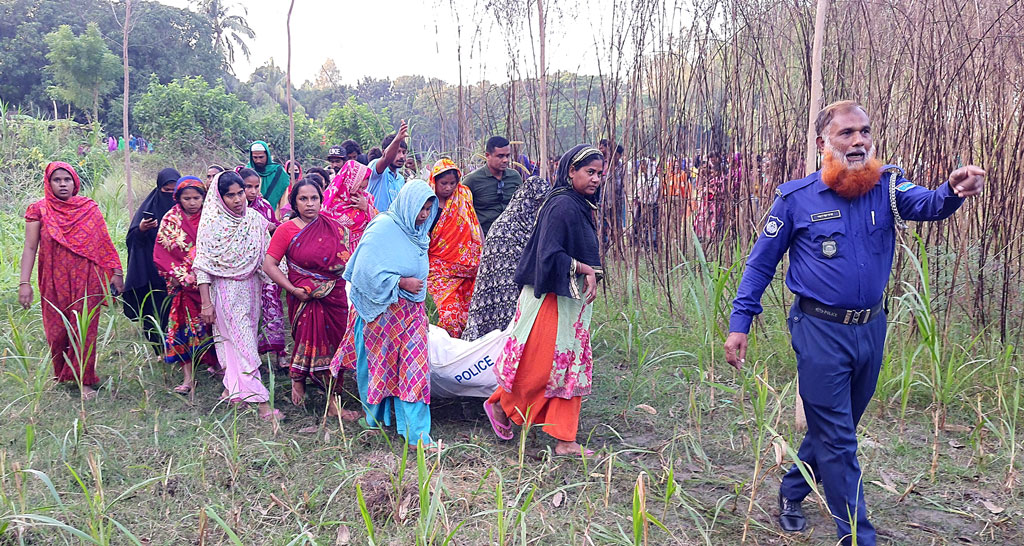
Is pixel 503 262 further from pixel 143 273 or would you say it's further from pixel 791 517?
pixel 143 273

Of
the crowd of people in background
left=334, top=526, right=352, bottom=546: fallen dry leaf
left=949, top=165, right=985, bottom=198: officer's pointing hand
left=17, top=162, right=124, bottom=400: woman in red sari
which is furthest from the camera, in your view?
left=17, top=162, right=124, bottom=400: woman in red sari

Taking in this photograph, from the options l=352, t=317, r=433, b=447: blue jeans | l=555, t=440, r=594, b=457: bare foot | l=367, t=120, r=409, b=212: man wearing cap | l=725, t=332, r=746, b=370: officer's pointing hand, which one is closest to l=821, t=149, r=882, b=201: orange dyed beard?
l=725, t=332, r=746, b=370: officer's pointing hand

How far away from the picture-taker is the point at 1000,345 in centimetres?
378

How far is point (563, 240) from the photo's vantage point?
3164 mm

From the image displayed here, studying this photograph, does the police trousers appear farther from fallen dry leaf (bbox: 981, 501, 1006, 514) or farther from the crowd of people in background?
the crowd of people in background

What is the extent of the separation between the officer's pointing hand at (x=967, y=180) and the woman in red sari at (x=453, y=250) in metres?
2.80

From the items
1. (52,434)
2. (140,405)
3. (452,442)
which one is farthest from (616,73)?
(52,434)

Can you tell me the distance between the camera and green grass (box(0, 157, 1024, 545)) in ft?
8.42

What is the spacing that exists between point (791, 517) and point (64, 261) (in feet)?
13.0

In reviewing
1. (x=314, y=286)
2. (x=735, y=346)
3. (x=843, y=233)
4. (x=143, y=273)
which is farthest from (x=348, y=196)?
(x=843, y=233)

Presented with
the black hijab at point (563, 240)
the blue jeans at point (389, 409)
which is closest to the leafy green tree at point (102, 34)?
the blue jeans at point (389, 409)

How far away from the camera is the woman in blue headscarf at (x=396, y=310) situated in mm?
3293

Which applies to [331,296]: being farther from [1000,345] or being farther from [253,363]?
[1000,345]

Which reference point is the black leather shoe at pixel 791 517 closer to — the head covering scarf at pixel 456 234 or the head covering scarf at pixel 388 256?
the head covering scarf at pixel 388 256
